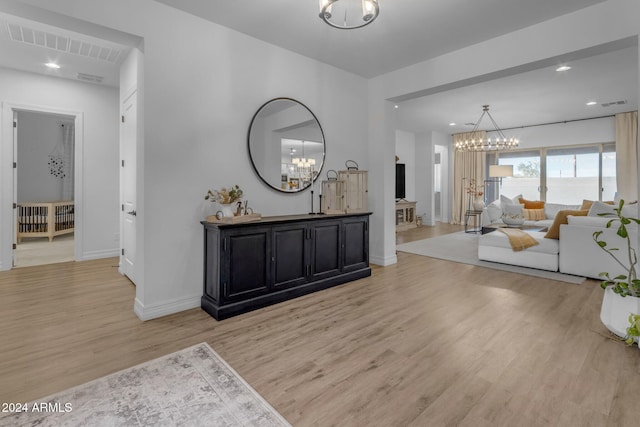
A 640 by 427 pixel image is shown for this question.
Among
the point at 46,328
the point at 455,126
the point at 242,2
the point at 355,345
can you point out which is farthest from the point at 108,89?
the point at 455,126

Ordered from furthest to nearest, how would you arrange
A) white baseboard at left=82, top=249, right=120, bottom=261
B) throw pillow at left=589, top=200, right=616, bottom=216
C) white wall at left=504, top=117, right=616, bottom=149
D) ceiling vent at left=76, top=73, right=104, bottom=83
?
white wall at left=504, top=117, right=616, bottom=149, white baseboard at left=82, top=249, right=120, bottom=261, ceiling vent at left=76, top=73, right=104, bottom=83, throw pillow at left=589, top=200, right=616, bottom=216

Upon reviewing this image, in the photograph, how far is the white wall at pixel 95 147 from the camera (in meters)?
4.62

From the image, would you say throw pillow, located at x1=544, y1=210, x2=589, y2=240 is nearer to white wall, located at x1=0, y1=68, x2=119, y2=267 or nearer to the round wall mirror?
the round wall mirror

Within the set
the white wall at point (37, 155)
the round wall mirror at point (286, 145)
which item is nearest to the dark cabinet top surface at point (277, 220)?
the round wall mirror at point (286, 145)

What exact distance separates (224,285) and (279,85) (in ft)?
7.56

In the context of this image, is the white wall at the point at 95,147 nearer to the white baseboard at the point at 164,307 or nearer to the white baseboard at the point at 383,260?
the white baseboard at the point at 164,307

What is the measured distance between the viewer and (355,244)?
3.96 m

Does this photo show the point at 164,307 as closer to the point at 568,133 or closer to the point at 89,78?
the point at 89,78

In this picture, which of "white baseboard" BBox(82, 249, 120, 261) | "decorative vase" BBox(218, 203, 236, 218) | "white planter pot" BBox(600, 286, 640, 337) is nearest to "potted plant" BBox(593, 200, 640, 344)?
"white planter pot" BBox(600, 286, 640, 337)

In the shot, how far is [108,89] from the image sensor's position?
5.08m

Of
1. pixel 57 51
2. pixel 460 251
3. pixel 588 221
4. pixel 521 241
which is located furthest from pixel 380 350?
pixel 57 51

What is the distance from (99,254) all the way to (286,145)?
12.2ft

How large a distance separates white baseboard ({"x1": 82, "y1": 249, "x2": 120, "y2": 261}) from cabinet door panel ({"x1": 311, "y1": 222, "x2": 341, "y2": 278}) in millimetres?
3742

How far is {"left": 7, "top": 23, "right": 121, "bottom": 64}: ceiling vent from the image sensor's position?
3.31 metres
